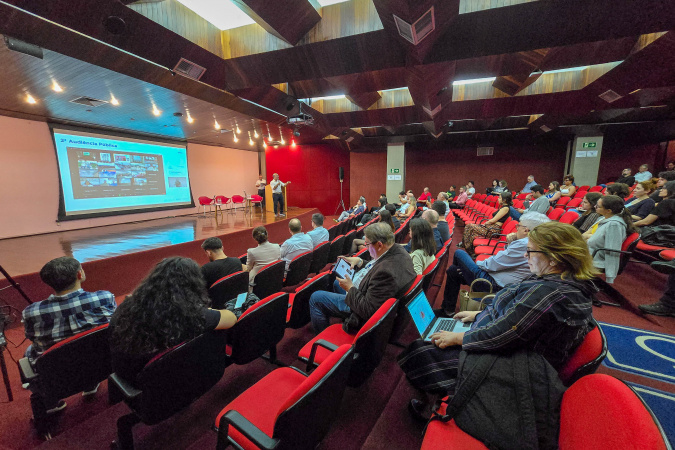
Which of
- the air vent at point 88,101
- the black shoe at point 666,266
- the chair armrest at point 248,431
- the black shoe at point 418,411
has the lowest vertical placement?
the black shoe at point 418,411

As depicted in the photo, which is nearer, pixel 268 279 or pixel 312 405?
pixel 312 405

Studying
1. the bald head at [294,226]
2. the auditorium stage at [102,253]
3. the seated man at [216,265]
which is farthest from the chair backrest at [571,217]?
the auditorium stage at [102,253]

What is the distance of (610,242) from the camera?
2.80 metres

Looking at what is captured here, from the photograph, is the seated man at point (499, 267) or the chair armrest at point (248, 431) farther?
the seated man at point (499, 267)

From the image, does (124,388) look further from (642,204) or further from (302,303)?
(642,204)

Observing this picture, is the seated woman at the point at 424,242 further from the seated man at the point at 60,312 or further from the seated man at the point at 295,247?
the seated man at the point at 60,312

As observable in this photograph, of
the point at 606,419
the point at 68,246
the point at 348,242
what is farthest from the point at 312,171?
the point at 606,419

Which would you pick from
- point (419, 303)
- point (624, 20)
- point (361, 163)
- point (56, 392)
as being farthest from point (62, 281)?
point (361, 163)

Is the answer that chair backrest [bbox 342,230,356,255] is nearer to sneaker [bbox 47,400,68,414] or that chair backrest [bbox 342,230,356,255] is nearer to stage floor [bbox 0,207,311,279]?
stage floor [bbox 0,207,311,279]

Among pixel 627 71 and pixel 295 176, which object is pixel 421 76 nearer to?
pixel 627 71

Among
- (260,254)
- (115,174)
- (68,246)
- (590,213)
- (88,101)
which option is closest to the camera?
(260,254)

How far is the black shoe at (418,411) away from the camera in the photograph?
1556mm

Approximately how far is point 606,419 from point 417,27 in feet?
9.90

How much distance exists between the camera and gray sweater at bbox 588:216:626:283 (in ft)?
9.09
